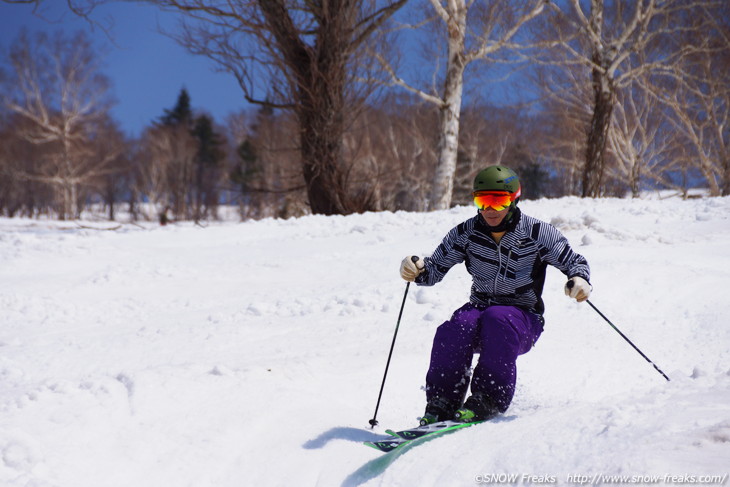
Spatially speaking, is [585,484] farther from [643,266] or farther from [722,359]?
[643,266]

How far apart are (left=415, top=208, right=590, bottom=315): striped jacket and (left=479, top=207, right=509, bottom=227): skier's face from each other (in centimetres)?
7

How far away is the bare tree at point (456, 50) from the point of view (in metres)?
11.2

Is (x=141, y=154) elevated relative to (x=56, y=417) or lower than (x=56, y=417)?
elevated

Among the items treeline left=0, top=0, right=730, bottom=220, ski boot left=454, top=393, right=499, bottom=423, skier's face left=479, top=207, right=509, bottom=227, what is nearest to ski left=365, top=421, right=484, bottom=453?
ski boot left=454, top=393, right=499, bottom=423

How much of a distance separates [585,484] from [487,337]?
3.48 ft

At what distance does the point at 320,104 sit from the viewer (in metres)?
11.1

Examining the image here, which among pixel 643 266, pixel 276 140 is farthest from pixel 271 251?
pixel 276 140

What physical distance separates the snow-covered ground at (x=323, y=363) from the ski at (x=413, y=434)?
2.5 inches

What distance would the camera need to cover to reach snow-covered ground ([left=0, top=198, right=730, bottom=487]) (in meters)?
2.10

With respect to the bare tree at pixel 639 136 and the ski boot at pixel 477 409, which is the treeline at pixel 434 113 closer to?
the bare tree at pixel 639 136

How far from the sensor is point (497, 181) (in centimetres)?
280

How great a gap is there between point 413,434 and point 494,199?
1255 millimetres

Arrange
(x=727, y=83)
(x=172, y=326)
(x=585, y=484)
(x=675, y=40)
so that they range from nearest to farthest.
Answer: (x=585, y=484) < (x=172, y=326) < (x=675, y=40) < (x=727, y=83)

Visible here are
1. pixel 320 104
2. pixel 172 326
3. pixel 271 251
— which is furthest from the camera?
pixel 320 104
